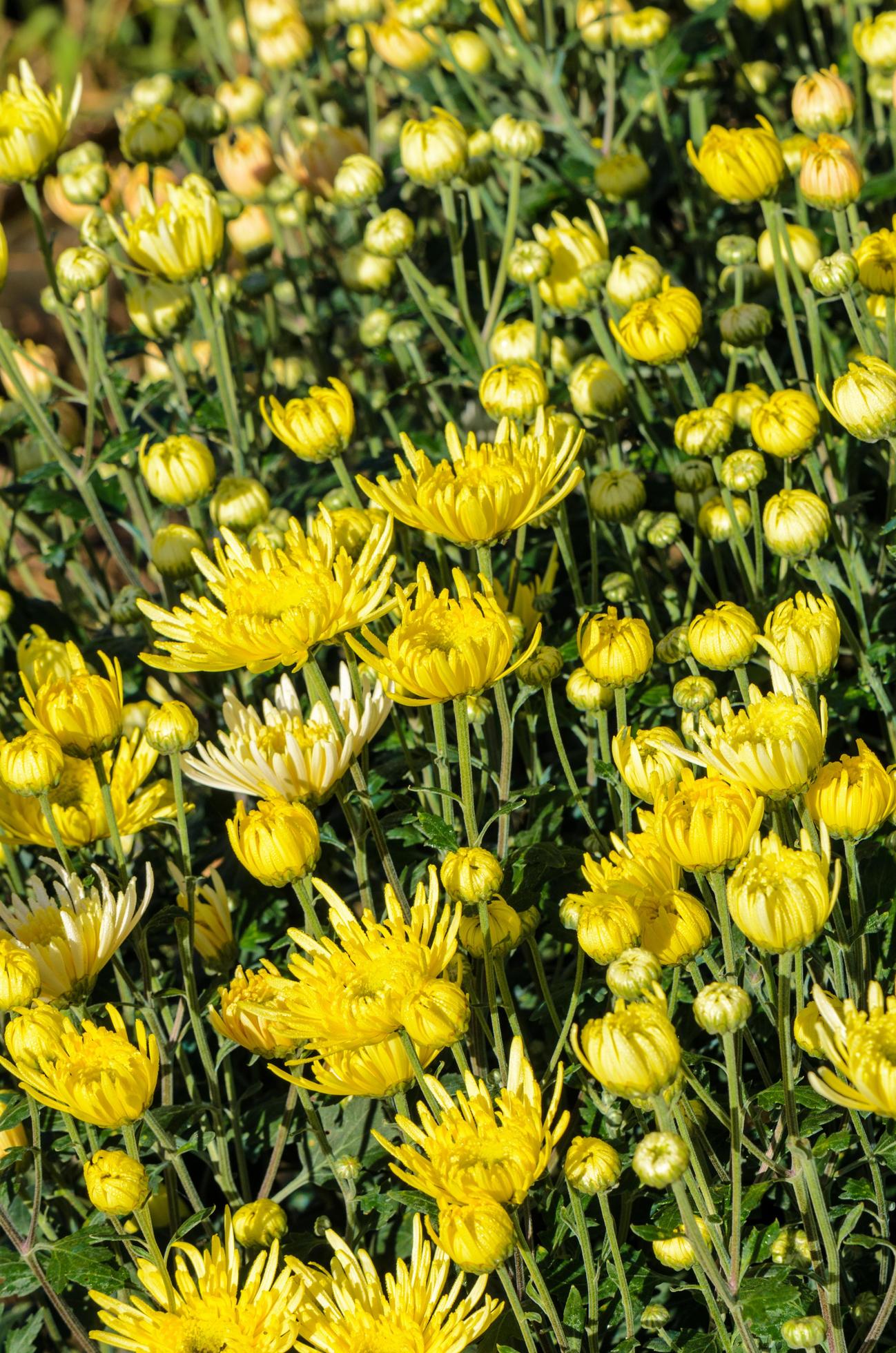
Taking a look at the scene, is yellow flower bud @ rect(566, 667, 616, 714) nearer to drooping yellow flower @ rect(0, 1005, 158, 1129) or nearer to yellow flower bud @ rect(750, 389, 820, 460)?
yellow flower bud @ rect(750, 389, 820, 460)

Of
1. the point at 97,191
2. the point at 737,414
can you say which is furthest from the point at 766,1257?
the point at 97,191

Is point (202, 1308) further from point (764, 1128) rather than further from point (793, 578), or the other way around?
point (793, 578)

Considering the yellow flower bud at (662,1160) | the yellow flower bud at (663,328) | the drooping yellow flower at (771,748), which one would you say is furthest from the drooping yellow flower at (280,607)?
the yellow flower bud at (662,1160)

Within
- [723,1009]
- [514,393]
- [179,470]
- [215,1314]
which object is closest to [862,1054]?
[723,1009]

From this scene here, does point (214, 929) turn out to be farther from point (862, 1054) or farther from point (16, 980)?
point (862, 1054)

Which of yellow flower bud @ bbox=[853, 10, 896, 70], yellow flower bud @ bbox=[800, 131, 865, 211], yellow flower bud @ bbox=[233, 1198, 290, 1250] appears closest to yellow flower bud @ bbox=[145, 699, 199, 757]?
yellow flower bud @ bbox=[233, 1198, 290, 1250]

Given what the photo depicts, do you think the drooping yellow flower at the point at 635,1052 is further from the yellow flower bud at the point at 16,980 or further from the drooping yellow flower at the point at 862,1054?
the yellow flower bud at the point at 16,980

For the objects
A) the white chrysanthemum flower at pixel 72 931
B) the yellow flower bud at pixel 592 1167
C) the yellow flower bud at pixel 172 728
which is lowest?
the yellow flower bud at pixel 592 1167
